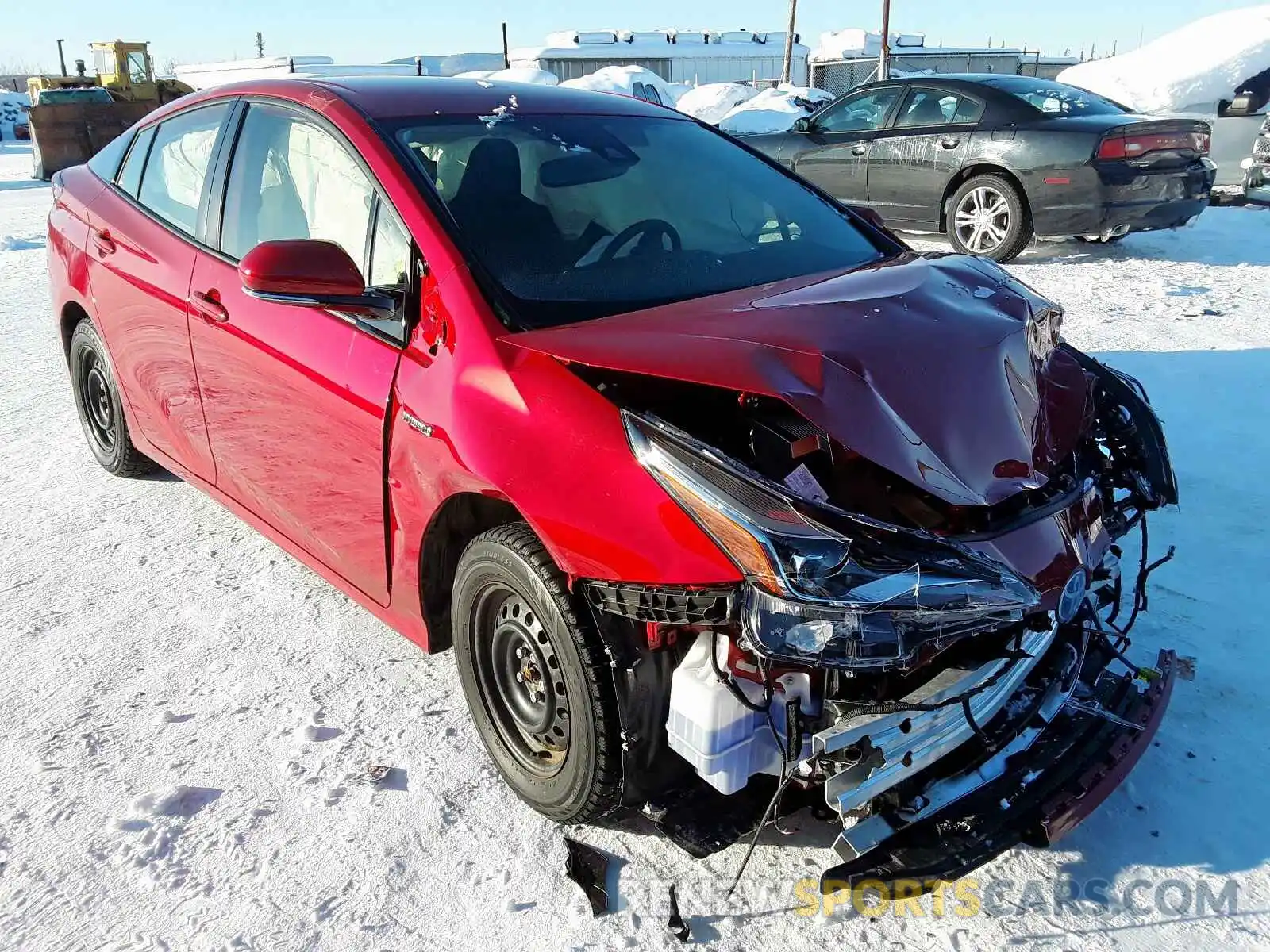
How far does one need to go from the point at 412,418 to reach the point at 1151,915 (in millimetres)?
2001

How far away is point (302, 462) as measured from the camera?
2908 mm

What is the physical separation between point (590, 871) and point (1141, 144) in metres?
7.34

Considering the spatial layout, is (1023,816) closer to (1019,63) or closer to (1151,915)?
(1151,915)

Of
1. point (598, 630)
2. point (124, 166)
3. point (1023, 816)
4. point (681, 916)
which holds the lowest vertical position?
point (681, 916)

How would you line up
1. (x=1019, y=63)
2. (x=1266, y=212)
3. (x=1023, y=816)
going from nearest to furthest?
(x=1023, y=816) < (x=1266, y=212) < (x=1019, y=63)

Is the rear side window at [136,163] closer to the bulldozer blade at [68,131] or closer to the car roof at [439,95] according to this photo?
the car roof at [439,95]

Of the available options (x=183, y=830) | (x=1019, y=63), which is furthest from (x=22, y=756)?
(x=1019, y=63)

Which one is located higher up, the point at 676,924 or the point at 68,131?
the point at 68,131

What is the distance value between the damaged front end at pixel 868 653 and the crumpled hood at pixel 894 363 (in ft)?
0.23

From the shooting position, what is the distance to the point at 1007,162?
25.4 feet

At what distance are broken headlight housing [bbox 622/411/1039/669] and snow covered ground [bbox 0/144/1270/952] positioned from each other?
2.37 ft

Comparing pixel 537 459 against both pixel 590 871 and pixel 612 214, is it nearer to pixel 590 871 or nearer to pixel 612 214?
pixel 590 871

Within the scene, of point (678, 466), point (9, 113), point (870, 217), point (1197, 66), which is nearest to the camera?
point (678, 466)

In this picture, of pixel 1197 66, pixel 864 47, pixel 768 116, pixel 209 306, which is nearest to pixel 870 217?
pixel 209 306
